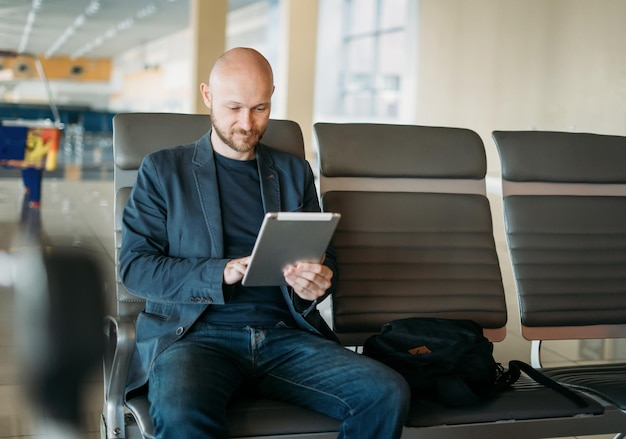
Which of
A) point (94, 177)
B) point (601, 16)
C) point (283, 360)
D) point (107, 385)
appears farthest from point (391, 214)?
point (94, 177)

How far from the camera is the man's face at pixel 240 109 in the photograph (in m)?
1.93

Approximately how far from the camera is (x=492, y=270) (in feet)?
7.77

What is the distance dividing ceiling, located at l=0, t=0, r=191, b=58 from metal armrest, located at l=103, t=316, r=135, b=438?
32.9 ft

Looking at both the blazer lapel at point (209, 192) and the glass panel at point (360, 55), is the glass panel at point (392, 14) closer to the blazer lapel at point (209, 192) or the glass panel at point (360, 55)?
the glass panel at point (360, 55)

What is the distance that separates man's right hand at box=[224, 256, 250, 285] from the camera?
5.70ft

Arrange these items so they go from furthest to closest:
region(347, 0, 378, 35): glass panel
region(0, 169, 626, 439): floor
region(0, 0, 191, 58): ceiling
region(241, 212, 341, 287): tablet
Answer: region(347, 0, 378, 35): glass panel, region(0, 0, 191, 58): ceiling, region(241, 212, 341, 287): tablet, region(0, 169, 626, 439): floor

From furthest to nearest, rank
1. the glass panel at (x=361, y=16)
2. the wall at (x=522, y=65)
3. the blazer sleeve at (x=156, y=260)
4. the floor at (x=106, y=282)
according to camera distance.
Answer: the glass panel at (x=361, y=16) < the wall at (x=522, y=65) < the blazer sleeve at (x=156, y=260) < the floor at (x=106, y=282)

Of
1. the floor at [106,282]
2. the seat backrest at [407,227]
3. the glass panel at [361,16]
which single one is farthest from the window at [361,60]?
the seat backrest at [407,227]

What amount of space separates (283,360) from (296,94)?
8200 millimetres

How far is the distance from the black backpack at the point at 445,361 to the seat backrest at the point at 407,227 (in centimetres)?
18

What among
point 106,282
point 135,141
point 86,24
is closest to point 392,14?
point 86,24

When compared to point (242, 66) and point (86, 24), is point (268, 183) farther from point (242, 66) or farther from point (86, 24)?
point (86, 24)

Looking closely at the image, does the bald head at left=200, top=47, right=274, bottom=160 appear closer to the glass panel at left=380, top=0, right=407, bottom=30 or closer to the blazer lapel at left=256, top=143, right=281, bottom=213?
the blazer lapel at left=256, top=143, right=281, bottom=213

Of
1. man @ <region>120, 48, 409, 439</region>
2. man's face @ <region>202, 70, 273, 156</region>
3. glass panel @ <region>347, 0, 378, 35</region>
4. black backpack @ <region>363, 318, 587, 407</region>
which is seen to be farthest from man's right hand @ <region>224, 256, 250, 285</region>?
glass panel @ <region>347, 0, 378, 35</region>
